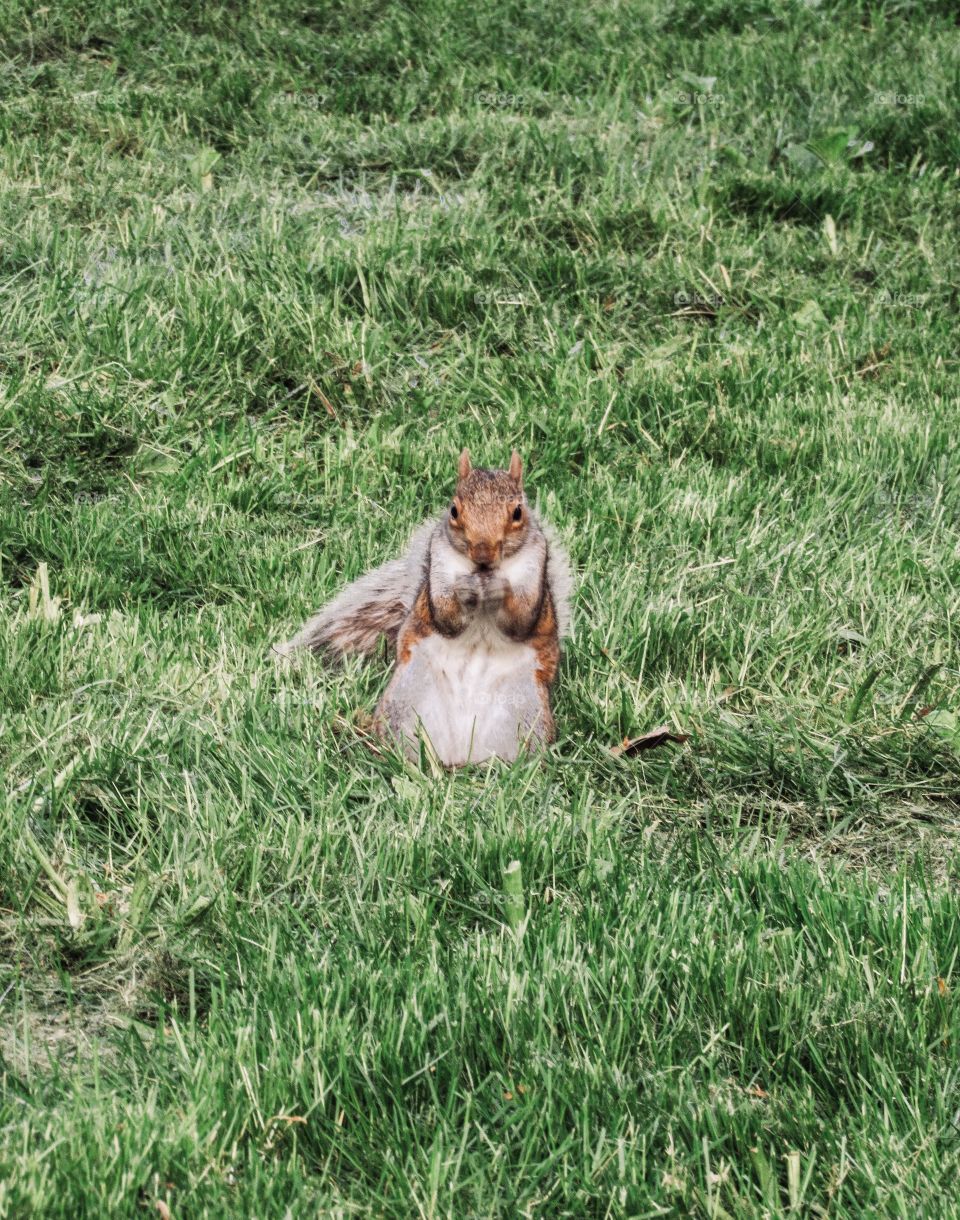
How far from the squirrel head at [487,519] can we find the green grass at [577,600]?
0.49 metres

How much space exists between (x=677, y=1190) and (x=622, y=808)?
108cm

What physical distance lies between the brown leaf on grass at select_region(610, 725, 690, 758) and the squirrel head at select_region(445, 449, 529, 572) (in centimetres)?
55

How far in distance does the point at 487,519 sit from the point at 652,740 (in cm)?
69

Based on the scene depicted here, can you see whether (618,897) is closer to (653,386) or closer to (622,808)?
(622,808)

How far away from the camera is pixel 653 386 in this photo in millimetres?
5066

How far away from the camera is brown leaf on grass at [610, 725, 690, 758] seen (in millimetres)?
3375

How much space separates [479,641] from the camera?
10.7ft

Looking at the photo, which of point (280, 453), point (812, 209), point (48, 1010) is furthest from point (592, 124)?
point (48, 1010)
